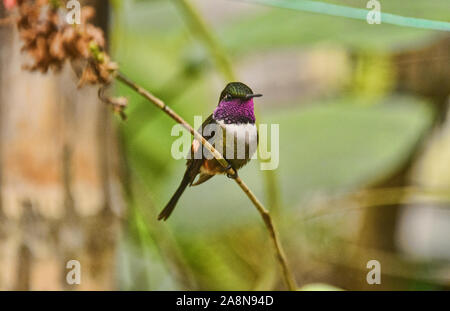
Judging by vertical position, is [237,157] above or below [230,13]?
below

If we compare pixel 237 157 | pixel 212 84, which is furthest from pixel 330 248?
pixel 237 157

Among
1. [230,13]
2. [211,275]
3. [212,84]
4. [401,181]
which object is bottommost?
[211,275]

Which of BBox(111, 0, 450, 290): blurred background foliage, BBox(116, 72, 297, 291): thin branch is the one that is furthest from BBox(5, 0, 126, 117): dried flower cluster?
BBox(111, 0, 450, 290): blurred background foliage

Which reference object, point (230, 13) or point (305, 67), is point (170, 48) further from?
point (305, 67)

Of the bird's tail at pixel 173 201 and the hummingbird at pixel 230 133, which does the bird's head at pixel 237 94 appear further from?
the bird's tail at pixel 173 201

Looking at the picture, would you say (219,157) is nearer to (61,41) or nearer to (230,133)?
(230,133)
